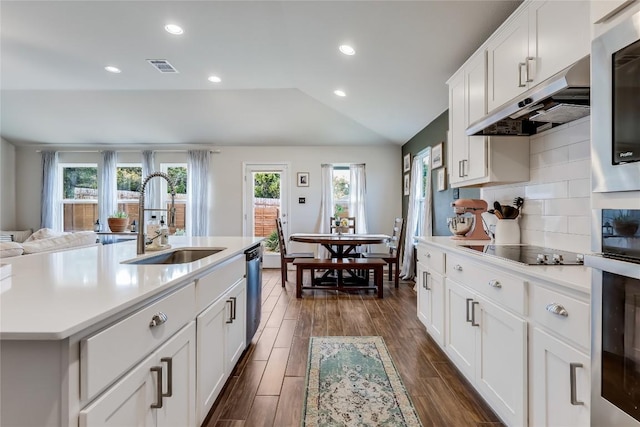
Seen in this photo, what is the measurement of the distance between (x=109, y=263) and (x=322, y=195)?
184 inches

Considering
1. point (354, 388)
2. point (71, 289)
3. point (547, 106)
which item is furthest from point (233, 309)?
point (547, 106)

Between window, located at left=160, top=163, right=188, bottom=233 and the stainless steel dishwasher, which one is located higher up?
window, located at left=160, top=163, right=188, bottom=233

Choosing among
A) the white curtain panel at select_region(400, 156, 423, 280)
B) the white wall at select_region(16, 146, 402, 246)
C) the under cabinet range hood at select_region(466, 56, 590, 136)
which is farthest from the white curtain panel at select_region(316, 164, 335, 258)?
the under cabinet range hood at select_region(466, 56, 590, 136)

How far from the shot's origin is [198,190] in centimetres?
593

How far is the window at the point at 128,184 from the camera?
6.16m

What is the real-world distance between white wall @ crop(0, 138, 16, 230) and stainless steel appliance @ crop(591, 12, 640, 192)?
27.2ft

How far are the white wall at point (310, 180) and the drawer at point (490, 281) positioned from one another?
3898mm

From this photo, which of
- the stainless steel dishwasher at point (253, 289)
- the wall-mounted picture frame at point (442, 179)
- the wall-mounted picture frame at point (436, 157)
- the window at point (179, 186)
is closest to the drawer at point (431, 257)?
the wall-mounted picture frame at point (442, 179)

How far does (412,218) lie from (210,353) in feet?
13.3

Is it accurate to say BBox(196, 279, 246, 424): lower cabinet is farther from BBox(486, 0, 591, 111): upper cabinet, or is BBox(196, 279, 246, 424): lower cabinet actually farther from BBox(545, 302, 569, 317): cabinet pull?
BBox(486, 0, 591, 111): upper cabinet

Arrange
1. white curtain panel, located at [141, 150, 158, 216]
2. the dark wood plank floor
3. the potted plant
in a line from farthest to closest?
white curtain panel, located at [141, 150, 158, 216] < the potted plant < the dark wood plank floor

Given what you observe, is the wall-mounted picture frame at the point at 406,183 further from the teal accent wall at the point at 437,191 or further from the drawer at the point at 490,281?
the drawer at the point at 490,281

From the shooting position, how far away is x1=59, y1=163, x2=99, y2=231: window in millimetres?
6164

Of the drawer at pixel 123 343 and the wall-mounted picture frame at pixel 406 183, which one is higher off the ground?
the wall-mounted picture frame at pixel 406 183
